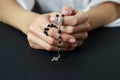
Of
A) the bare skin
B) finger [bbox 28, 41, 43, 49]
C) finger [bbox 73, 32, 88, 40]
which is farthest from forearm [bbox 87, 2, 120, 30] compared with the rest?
finger [bbox 28, 41, 43, 49]

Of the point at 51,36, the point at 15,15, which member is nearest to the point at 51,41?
the point at 51,36

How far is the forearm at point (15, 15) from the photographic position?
92 centimetres

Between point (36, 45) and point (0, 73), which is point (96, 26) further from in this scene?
point (0, 73)

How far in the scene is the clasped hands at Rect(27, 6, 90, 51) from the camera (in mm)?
768

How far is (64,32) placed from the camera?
0.77m

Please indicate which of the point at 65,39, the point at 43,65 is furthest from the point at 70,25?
the point at 43,65

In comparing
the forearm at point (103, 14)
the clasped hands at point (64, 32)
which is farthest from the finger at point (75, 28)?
the forearm at point (103, 14)

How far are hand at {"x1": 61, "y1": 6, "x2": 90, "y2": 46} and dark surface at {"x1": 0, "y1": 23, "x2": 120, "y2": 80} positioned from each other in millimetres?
40

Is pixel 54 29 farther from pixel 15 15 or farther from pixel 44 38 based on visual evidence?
pixel 15 15

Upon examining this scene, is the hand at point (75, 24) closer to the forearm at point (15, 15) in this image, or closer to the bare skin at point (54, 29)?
the bare skin at point (54, 29)

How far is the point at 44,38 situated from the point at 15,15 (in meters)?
0.24

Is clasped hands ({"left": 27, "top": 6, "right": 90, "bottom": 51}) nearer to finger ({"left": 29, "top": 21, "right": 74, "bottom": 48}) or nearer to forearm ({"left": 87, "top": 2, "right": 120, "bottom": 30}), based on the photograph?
finger ({"left": 29, "top": 21, "right": 74, "bottom": 48})

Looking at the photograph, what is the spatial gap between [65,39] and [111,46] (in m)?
0.16

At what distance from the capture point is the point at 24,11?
0.96m
